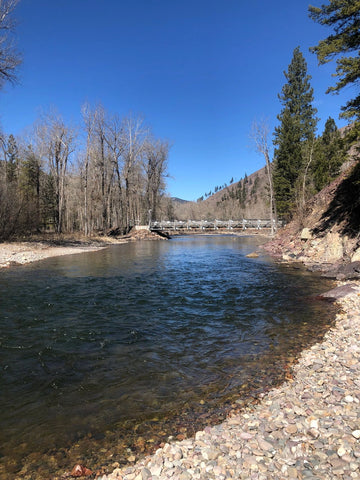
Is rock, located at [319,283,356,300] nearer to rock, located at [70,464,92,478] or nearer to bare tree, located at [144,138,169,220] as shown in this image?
rock, located at [70,464,92,478]

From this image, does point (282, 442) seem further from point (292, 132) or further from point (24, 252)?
point (292, 132)

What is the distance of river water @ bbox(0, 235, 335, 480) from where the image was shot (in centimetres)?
333

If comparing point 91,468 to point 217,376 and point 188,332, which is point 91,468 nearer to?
point 217,376

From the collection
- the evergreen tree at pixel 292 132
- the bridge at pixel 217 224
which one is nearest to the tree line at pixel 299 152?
the evergreen tree at pixel 292 132

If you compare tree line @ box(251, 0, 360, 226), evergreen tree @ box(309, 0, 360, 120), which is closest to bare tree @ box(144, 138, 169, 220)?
tree line @ box(251, 0, 360, 226)

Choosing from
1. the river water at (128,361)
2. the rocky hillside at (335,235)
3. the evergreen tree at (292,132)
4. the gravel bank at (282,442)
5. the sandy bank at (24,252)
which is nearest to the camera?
the gravel bank at (282,442)

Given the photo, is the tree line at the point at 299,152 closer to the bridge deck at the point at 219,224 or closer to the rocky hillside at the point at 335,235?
the rocky hillside at the point at 335,235

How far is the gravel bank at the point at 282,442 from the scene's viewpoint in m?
2.56

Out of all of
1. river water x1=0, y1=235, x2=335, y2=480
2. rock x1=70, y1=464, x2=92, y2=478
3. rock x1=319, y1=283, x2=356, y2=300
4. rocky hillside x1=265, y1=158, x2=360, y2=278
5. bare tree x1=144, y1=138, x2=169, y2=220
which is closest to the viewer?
rock x1=70, y1=464, x2=92, y2=478

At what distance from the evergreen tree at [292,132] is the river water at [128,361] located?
25983mm

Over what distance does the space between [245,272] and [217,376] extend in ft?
34.1

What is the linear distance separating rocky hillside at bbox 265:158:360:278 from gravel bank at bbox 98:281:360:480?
317 inches

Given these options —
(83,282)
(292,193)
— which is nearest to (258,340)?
(83,282)

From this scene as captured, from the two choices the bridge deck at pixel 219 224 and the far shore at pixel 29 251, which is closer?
the far shore at pixel 29 251
